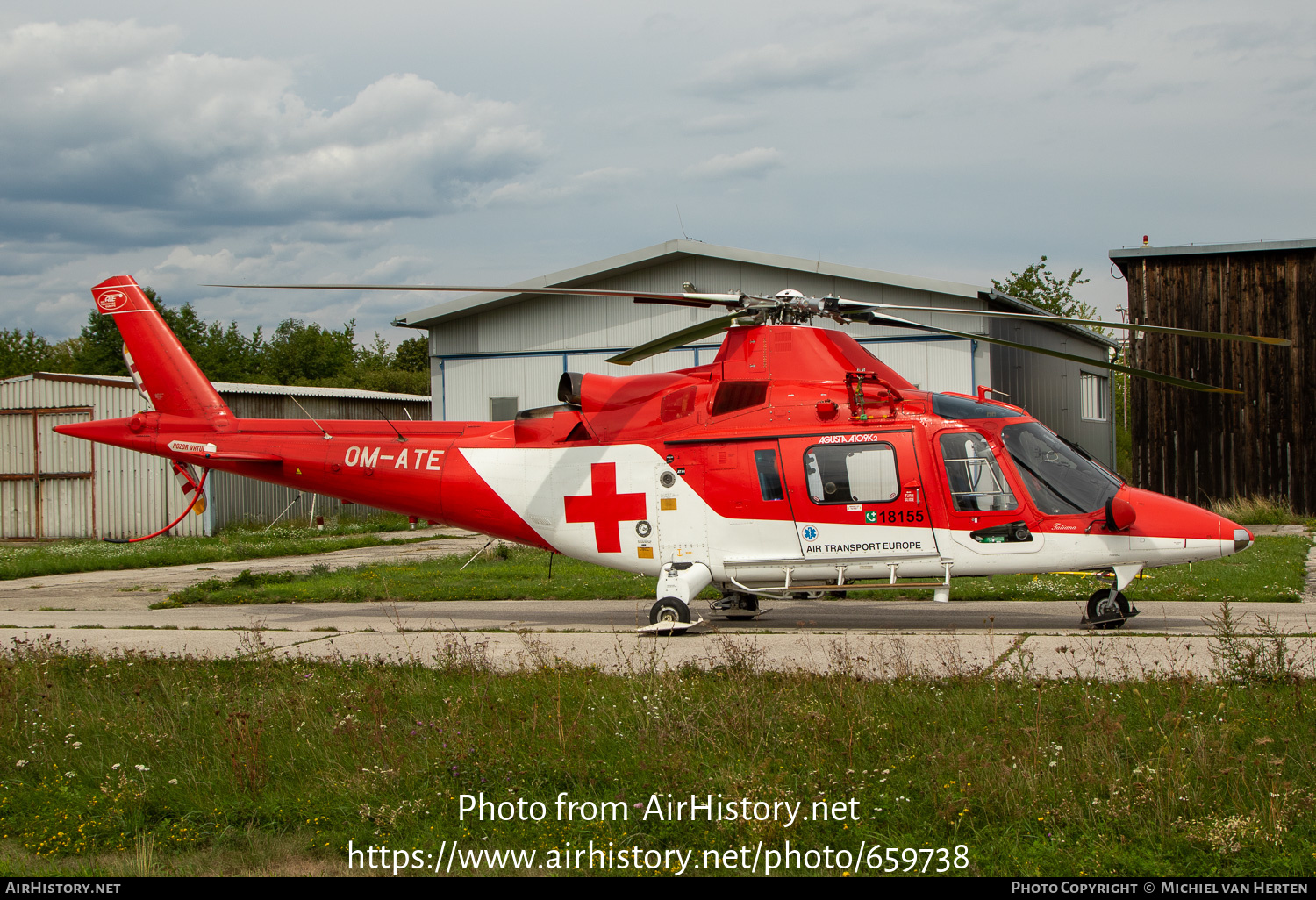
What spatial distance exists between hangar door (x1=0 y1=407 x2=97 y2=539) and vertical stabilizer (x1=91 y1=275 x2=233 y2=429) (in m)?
17.8

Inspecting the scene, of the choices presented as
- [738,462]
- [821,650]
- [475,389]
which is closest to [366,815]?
[821,650]

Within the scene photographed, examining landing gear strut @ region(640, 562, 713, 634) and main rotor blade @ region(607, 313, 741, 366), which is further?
landing gear strut @ region(640, 562, 713, 634)

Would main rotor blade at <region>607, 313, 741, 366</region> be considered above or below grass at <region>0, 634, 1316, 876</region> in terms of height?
above

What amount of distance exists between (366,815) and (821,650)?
4.89 metres

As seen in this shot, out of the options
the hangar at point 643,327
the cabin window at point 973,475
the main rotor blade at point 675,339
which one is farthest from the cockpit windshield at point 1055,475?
the hangar at point 643,327

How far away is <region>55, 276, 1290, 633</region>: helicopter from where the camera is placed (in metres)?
11.0

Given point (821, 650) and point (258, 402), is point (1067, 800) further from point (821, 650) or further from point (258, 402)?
point (258, 402)

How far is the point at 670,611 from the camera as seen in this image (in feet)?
37.3

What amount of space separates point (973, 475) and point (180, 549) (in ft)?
67.8

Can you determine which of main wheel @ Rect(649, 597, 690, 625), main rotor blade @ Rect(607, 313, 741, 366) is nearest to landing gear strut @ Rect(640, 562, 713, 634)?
Answer: main wheel @ Rect(649, 597, 690, 625)

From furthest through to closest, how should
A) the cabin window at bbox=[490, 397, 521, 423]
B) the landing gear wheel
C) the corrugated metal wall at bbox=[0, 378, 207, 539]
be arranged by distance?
the corrugated metal wall at bbox=[0, 378, 207, 539] → the cabin window at bbox=[490, 397, 521, 423] → the landing gear wheel

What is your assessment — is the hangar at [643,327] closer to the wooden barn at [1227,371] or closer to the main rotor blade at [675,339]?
the wooden barn at [1227,371]

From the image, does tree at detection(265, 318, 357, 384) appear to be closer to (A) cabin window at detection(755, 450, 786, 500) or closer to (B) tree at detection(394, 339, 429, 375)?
(B) tree at detection(394, 339, 429, 375)
